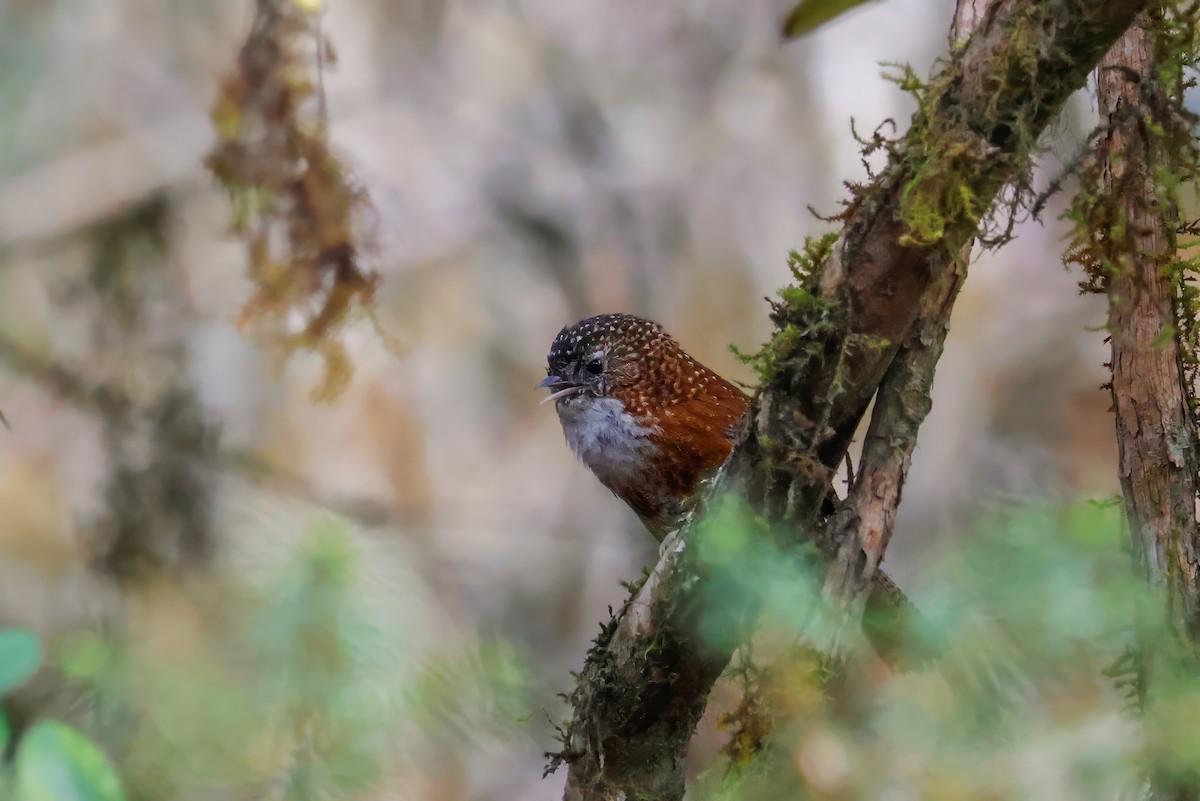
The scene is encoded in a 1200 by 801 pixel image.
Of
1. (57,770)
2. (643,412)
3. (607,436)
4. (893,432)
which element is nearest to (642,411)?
(643,412)

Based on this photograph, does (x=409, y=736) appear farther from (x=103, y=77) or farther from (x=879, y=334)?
(x=103, y=77)

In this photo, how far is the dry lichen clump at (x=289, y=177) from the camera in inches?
71.6

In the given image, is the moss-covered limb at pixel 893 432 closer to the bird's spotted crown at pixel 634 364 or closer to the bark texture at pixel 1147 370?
the bark texture at pixel 1147 370

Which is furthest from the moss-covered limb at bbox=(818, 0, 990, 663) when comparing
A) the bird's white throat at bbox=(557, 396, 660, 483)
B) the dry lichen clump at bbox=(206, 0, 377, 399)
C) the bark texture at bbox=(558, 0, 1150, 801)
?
the dry lichen clump at bbox=(206, 0, 377, 399)

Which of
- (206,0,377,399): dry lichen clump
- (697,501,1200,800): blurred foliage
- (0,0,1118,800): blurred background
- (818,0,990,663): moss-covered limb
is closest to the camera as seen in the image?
(697,501,1200,800): blurred foliage

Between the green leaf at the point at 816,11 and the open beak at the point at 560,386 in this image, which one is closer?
the green leaf at the point at 816,11

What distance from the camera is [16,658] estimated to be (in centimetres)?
134

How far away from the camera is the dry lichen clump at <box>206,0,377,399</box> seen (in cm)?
182

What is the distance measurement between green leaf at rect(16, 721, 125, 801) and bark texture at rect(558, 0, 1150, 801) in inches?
31.0

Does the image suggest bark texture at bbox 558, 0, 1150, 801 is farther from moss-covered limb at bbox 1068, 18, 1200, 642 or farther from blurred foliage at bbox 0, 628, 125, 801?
blurred foliage at bbox 0, 628, 125, 801

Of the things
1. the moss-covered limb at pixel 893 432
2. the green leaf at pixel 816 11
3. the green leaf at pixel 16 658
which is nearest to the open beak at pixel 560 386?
the moss-covered limb at pixel 893 432

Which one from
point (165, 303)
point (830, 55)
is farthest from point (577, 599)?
point (830, 55)

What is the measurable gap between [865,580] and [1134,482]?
1.52 feet

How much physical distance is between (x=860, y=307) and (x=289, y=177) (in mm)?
1064
